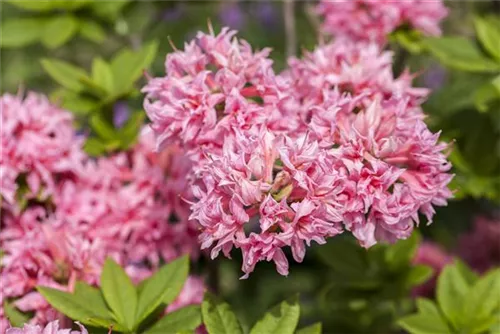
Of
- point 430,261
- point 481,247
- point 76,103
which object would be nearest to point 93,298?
point 76,103

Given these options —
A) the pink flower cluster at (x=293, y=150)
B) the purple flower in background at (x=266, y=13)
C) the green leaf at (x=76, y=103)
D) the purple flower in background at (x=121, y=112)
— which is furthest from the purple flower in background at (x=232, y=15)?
the pink flower cluster at (x=293, y=150)

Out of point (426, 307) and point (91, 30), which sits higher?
point (91, 30)

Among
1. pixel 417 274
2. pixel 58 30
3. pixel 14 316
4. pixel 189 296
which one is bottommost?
pixel 417 274

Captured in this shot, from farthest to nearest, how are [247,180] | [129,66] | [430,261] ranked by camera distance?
1. [430,261]
2. [129,66]
3. [247,180]

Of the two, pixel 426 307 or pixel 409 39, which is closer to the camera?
pixel 426 307

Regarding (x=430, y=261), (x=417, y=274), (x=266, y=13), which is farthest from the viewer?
(x=266, y=13)

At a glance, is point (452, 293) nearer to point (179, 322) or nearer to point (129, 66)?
point (179, 322)

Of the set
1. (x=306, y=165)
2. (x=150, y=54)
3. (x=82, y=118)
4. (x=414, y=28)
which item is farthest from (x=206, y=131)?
(x=82, y=118)

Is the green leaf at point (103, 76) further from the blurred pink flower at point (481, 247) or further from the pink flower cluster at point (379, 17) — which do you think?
the blurred pink flower at point (481, 247)

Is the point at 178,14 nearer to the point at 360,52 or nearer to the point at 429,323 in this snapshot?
the point at 360,52
